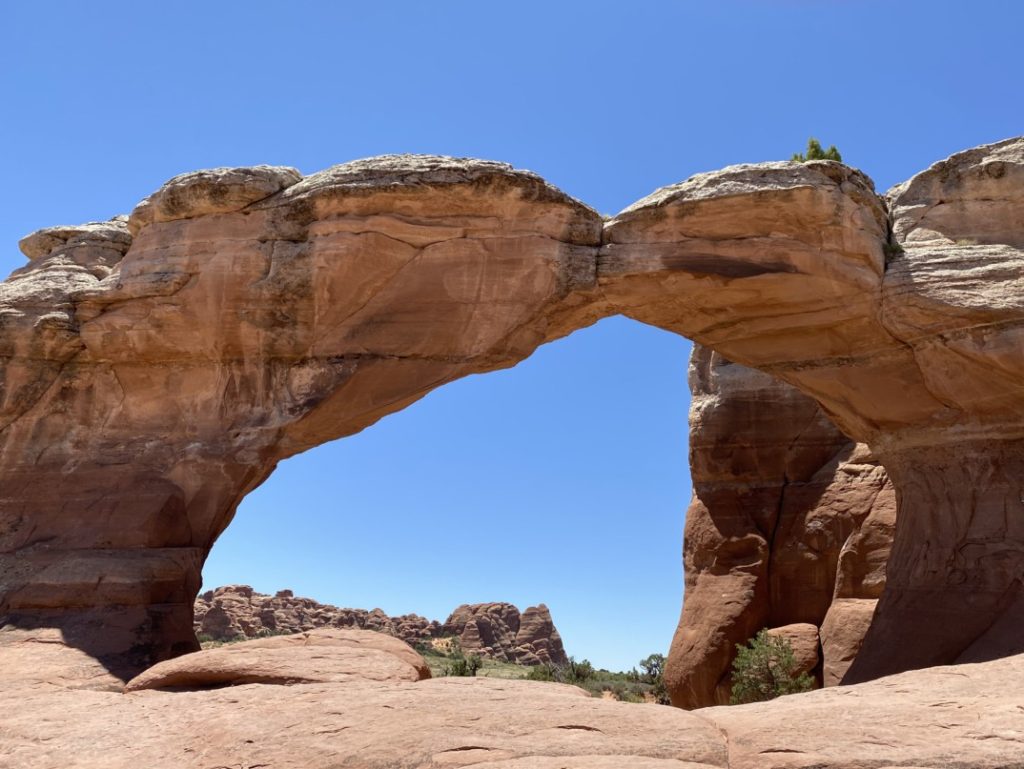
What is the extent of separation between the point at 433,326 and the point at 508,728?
8.30 m

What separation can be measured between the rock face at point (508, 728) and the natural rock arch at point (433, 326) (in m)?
5.34

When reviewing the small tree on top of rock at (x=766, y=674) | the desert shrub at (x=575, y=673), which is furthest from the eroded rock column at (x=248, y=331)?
the desert shrub at (x=575, y=673)

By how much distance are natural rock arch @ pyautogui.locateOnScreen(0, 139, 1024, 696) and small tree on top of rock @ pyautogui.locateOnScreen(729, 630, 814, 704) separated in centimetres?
383

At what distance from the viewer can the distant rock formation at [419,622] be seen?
182ft

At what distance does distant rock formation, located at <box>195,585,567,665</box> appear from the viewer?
182 ft

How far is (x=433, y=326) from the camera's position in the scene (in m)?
14.5

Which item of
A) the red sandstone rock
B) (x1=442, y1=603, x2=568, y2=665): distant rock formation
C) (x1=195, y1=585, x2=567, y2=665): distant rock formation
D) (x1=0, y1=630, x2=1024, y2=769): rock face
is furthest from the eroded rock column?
(x1=442, y1=603, x2=568, y2=665): distant rock formation

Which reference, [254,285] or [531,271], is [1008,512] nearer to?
[531,271]

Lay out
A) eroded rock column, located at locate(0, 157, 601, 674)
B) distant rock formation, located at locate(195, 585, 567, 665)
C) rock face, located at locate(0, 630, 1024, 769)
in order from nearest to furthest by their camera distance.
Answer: rock face, located at locate(0, 630, 1024, 769) → eroded rock column, located at locate(0, 157, 601, 674) → distant rock formation, located at locate(195, 585, 567, 665)

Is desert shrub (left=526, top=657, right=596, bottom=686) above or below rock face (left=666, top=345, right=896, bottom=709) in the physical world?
below

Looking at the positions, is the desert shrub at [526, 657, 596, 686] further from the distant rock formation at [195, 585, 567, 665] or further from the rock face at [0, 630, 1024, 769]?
the rock face at [0, 630, 1024, 769]

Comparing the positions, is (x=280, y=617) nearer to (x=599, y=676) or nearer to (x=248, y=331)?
(x=599, y=676)

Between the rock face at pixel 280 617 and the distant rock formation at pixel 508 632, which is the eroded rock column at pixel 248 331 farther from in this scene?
the distant rock formation at pixel 508 632

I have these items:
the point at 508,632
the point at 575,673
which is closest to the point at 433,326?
the point at 575,673
